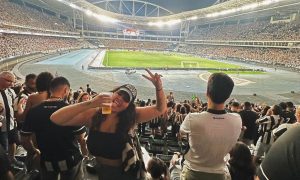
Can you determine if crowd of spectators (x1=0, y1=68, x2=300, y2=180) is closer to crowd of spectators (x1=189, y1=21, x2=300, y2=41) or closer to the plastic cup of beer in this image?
the plastic cup of beer

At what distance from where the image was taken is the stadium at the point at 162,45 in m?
29.1

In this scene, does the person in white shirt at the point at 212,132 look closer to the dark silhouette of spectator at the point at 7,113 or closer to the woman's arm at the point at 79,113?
the woman's arm at the point at 79,113

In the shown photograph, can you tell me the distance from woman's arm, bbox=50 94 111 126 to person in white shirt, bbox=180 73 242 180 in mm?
1019

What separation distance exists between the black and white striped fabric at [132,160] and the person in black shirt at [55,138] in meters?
0.88

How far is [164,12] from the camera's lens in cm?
15450

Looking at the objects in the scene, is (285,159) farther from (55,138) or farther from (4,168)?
(55,138)

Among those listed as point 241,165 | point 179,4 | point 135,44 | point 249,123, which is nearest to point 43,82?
point 241,165

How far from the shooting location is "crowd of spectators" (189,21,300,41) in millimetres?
62969

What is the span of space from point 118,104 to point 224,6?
78165mm

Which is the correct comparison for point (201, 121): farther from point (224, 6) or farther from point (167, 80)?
point (224, 6)

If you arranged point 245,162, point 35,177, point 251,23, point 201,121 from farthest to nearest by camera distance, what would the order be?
point 251,23 → point 35,177 → point 245,162 → point 201,121

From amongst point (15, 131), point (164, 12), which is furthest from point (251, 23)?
point (15, 131)

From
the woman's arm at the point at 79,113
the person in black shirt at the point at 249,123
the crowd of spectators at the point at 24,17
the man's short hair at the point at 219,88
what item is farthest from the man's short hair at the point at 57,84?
the crowd of spectators at the point at 24,17

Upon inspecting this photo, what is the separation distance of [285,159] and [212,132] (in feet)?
4.22
